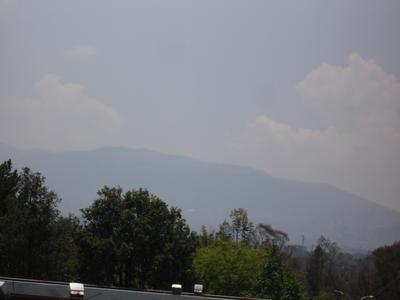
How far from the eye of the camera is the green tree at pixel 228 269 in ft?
206

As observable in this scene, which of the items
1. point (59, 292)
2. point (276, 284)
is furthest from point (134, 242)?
point (59, 292)

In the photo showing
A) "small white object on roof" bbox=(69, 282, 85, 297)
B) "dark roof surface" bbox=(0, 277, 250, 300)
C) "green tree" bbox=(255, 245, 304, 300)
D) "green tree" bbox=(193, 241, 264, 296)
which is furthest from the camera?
"green tree" bbox=(193, 241, 264, 296)

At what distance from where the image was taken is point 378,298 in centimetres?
9581

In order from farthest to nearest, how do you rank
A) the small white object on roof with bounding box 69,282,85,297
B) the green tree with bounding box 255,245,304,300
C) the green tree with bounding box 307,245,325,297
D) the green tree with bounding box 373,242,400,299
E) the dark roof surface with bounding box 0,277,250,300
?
the green tree with bounding box 307,245,325,297 < the green tree with bounding box 373,242,400,299 < the green tree with bounding box 255,245,304,300 < the dark roof surface with bounding box 0,277,250,300 < the small white object on roof with bounding box 69,282,85,297

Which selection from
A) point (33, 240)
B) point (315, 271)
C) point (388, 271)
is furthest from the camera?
point (315, 271)

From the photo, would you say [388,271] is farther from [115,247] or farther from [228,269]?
[115,247]

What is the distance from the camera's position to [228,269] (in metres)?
64.3

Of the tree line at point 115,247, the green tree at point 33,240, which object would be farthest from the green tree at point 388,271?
the green tree at point 33,240

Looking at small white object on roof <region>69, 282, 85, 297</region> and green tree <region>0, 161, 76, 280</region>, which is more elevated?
green tree <region>0, 161, 76, 280</region>

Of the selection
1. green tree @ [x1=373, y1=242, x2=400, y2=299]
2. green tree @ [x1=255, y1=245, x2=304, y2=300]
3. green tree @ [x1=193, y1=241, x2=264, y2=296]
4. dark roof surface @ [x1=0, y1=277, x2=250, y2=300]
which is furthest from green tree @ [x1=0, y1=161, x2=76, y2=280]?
green tree @ [x1=373, y1=242, x2=400, y2=299]

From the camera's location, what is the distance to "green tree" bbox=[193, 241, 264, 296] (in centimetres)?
6275

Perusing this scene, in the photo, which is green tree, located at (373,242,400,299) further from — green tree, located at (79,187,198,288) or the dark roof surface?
the dark roof surface

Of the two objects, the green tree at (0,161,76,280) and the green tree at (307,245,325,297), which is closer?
the green tree at (0,161,76,280)

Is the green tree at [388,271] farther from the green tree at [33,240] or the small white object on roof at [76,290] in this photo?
the small white object on roof at [76,290]
